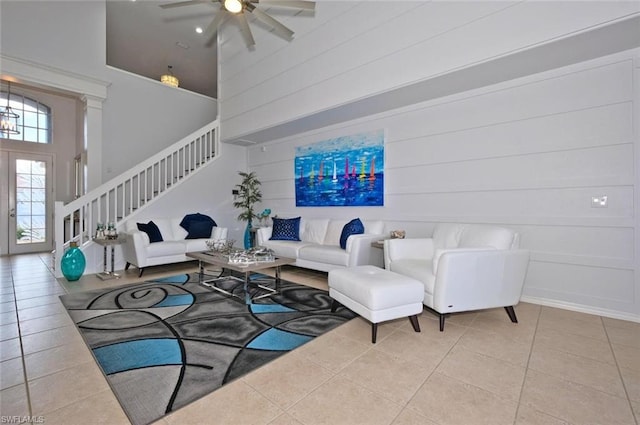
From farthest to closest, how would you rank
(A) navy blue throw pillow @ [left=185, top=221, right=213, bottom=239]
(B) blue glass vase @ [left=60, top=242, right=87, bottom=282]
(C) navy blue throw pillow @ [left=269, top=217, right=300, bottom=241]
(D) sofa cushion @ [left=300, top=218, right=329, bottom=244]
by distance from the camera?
(A) navy blue throw pillow @ [left=185, top=221, right=213, bottom=239] → (C) navy blue throw pillow @ [left=269, top=217, right=300, bottom=241] → (D) sofa cushion @ [left=300, top=218, right=329, bottom=244] → (B) blue glass vase @ [left=60, top=242, right=87, bottom=282]

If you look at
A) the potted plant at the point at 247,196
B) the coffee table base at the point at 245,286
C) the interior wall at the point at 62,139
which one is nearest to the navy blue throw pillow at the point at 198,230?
the potted plant at the point at 247,196

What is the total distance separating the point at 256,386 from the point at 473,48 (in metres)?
3.48

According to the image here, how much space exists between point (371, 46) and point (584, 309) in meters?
3.79

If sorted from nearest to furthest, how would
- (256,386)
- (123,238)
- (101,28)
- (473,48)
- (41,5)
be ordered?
(256,386) → (473,48) → (123,238) → (41,5) → (101,28)

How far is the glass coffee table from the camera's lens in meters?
3.10

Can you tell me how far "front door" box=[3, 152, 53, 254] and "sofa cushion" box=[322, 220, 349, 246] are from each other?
6922 millimetres

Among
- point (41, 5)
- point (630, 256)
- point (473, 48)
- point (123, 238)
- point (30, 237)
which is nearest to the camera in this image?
point (630, 256)

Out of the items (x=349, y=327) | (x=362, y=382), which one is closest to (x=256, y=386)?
(x=362, y=382)

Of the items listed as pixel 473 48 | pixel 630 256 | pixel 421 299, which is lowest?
pixel 421 299

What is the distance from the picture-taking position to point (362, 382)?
1.68 m

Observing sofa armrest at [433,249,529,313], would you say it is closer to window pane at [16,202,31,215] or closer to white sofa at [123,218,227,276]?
white sofa at [123,218,227,276]

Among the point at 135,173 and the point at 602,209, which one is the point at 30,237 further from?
the point at 602,209

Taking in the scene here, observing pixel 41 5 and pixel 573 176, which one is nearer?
pixel 573 176

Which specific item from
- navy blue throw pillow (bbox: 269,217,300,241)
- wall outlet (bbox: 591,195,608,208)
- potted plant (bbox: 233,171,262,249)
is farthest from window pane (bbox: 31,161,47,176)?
wall outlet (bbox: 591,195,608,208)
